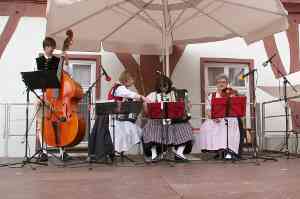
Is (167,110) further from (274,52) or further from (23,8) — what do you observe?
(274,52)

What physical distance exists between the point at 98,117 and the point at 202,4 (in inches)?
101

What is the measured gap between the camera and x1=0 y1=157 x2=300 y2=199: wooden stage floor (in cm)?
330

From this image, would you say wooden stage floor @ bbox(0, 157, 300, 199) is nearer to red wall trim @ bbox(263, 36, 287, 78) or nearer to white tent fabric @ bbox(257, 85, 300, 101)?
white tent fabric @ bbox(257, 85, 300, 101)

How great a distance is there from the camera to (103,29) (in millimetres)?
7406

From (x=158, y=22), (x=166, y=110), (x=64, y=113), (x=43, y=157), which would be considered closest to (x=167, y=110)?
(x=166, y=110)

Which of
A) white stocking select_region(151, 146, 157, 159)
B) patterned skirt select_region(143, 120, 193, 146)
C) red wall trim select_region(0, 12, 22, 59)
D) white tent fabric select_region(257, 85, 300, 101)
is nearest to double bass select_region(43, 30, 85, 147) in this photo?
patterned skirt select_region(143, 120, 193, 146)

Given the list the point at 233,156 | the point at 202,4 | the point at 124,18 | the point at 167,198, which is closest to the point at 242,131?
the point at 233,156

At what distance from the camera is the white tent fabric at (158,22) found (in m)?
6.46

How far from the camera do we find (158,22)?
7645 millimetres

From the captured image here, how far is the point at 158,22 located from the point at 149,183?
14.0ft

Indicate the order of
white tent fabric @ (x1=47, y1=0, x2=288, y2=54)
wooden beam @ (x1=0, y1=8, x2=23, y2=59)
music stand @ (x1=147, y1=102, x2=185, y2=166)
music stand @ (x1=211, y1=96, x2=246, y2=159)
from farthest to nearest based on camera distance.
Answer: wooden beam @ (x1=0, y1=8, x2=23, y2=59) < white tent fabric @ (x1=47, y1=0, x2=288, y2=54) < music stand @ (x1=211, y1=96, x2=246, y2=159) < music stand @ (x1=147, y1=102, x2=185, y2=166)

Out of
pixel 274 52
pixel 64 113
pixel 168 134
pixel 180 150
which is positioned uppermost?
pixel 274 52

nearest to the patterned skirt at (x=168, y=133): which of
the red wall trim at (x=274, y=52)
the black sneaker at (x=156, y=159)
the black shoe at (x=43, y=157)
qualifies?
the black sneaker at (x=156, y=159)

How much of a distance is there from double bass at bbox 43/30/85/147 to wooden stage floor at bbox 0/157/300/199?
1.71 ft
